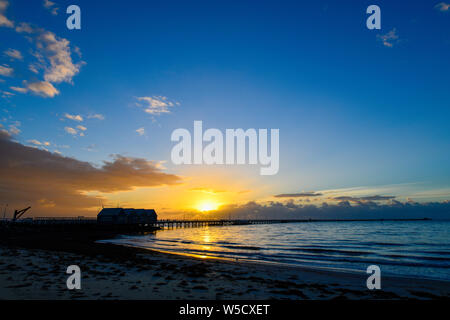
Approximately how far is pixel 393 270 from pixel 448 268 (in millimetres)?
4707

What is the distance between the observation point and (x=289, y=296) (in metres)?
9.18

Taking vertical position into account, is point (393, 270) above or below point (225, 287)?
below
